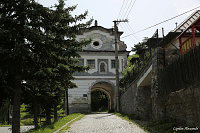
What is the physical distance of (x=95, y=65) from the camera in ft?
107

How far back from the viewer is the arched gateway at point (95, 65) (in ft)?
104

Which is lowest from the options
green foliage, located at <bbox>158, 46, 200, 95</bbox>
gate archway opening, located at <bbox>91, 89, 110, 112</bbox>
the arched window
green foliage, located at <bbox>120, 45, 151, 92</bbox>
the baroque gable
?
gate archway opening, located at <bbox>91, 89, 110, 112</bbox>

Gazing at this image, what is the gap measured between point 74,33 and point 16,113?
11.3 ft

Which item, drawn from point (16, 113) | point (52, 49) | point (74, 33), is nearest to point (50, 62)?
point (52, 49)

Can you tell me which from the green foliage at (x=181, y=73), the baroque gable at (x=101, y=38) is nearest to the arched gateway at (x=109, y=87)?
the baroque gable at (x=101, y=38)

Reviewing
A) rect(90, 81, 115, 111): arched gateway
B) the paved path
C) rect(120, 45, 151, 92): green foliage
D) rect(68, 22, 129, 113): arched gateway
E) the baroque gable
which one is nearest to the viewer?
the paved path

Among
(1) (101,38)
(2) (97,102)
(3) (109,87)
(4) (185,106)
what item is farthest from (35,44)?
(2) (97,102)

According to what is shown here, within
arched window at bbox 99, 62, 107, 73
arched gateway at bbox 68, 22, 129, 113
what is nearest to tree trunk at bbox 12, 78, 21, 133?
arched gateway at bbox 68, 22, 129, 113

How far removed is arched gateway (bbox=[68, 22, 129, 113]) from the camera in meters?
31.7

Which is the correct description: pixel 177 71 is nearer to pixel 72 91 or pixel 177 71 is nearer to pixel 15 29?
pixel 15 29

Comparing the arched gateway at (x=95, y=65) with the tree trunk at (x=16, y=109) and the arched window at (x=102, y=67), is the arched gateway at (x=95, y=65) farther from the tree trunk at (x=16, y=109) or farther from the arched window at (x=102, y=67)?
the tree trunk at (x=16, y=109)

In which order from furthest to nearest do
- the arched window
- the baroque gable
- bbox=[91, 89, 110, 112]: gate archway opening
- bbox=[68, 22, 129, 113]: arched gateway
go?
bbox=[91, 89, 110, 112]: gate archway opening → the baroque gable → the arched window → bbox=[68, 22, 129, 113]: arched gateway

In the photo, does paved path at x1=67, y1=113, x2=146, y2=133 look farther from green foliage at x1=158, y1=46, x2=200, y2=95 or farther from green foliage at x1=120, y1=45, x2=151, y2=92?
green foliage at x1=120, y1=45, x2=151, y2=92

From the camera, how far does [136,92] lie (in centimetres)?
1672
